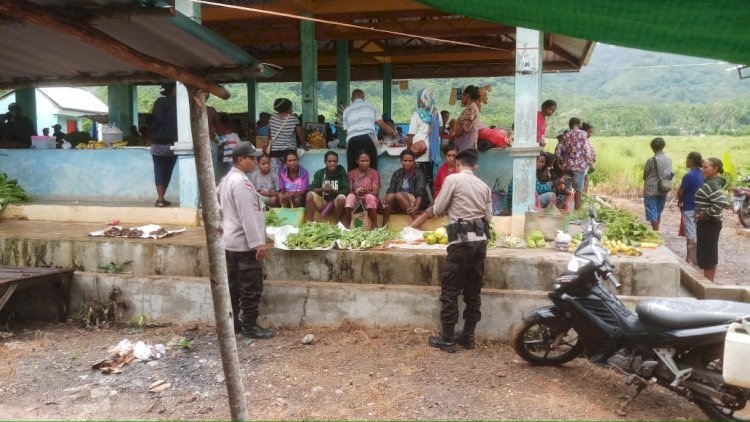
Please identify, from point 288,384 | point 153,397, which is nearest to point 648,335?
point 288,384


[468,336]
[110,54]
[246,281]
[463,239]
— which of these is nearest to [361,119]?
[246,281]

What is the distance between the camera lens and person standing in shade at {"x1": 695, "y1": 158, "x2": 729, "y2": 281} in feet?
23.3

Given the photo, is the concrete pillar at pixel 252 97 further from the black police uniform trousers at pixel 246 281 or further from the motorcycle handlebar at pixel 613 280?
the motorcycle handlebar at pixel 613 280

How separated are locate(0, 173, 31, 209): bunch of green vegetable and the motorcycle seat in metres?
8.56

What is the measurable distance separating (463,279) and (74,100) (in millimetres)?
30720

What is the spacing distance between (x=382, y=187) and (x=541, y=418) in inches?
186

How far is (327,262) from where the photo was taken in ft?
21.4

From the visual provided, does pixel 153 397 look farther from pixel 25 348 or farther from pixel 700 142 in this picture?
pixel 700 142

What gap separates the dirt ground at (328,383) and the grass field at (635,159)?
14.8m

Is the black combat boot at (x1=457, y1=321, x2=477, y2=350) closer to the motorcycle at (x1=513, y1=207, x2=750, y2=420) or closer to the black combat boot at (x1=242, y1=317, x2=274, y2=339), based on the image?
the motorcycle at (x1=513, y1=207, x2=750, y2=420)

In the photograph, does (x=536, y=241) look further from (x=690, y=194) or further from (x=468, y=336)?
(x=690, y=194)

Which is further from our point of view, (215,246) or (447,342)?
(447,342)

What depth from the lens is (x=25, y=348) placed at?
596 cm

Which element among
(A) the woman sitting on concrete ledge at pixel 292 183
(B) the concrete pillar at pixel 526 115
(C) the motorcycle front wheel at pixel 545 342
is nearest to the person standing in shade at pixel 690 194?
(B) the concrete pillar at pixel 526 115
